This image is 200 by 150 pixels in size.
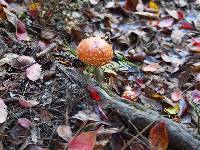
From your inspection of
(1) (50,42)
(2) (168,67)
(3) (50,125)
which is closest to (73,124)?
(3) (50,125)

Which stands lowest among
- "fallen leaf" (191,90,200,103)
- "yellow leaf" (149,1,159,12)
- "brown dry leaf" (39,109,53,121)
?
"fallen leaf" (191,90,200,103)

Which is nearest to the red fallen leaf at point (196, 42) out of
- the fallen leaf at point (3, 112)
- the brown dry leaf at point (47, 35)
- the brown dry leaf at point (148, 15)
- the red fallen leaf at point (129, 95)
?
the brown dry leaf at point (148, 15)

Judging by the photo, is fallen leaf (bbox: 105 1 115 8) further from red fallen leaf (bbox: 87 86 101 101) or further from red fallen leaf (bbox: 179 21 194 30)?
red fallen leaf (bbox: 87 86 101 101)

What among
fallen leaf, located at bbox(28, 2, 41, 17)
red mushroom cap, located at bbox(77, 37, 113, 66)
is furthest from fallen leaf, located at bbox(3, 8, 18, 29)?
red mushroom cap, located at bbox(77, 37, 113, 66)

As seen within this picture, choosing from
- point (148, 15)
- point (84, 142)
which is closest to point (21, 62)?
point (84, 142)

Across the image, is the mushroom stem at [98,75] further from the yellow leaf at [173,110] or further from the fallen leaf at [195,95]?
the fallen leaf at [195,95]

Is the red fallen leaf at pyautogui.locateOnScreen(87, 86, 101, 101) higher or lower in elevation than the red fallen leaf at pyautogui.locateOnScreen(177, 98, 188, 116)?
higher

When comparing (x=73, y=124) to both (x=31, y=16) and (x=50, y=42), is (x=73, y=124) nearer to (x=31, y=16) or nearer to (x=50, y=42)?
(x=50, y=42)
